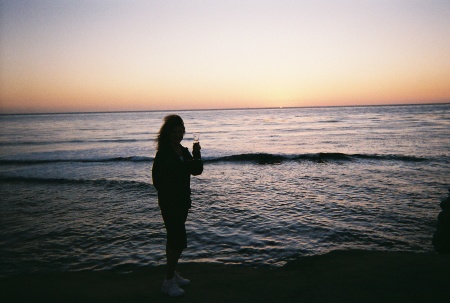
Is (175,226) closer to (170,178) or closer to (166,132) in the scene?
(170,178)

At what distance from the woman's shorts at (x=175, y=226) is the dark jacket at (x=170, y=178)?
0.08 m

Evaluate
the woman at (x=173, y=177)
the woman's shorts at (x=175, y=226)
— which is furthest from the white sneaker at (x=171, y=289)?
the woman's shorts at (x=175, y=226)

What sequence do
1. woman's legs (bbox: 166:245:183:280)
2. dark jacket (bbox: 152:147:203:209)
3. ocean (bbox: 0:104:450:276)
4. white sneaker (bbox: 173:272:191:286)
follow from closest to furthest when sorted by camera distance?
dark jacket (bbox: 152:147:203:209) < woman's legs (bbox: 166:245:183:280) < white sneaker (bbox: 173:272:191:286) < ocean (bbox: 0:104:450:276)

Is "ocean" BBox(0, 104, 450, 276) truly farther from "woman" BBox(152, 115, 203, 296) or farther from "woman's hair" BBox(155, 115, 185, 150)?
"woman's hair" BBox(155, 115, 185, 150)

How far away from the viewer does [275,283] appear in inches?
160

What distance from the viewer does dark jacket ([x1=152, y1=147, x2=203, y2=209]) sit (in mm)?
3377

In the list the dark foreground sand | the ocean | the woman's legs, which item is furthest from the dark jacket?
the ocean

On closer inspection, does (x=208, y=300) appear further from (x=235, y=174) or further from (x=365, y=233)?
(x=235, y=174)

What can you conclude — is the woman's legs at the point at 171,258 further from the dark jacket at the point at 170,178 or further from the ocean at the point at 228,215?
the ocean at the point at 228,215

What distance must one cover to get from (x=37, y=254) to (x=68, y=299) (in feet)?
7.95

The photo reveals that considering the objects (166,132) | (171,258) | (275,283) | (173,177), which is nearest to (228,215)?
(275,283)

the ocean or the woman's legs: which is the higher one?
the woman's legs

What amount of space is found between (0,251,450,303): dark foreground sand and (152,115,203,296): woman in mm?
972

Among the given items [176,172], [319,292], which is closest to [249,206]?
[319,292]
